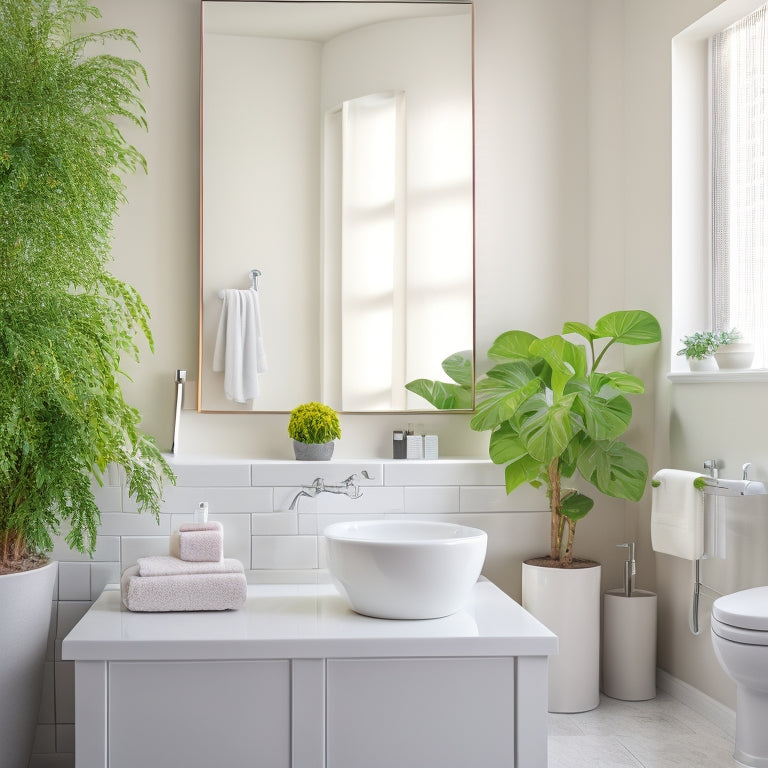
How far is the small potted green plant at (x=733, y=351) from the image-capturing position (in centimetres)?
276

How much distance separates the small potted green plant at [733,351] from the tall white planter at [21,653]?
217 centimetres

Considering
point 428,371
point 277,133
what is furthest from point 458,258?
point 277,133

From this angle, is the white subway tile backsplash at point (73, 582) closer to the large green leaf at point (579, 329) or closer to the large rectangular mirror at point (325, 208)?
the large rectangular mirror at point (325, 208)

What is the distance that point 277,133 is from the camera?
10.7 feet

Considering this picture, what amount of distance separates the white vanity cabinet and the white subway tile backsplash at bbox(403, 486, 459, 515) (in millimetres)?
725

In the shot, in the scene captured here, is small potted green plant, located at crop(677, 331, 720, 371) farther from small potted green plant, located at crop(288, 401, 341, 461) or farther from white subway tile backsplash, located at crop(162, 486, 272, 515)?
white subway tile backsplash, located at crop(162, 486, 272, 515)

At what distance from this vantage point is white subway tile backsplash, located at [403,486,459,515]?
119 inches

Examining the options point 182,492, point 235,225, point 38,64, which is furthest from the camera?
point 235,225

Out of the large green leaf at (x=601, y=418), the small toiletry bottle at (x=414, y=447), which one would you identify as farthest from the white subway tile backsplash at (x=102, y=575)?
the large green leaf at (x=601, y=418)

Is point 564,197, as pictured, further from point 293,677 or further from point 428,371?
point 293,677

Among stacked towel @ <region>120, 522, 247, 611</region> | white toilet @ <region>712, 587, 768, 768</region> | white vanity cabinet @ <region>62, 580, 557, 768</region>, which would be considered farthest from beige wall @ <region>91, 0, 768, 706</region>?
white vanity cabinet @ <region>62, 580, 557, 768</region>

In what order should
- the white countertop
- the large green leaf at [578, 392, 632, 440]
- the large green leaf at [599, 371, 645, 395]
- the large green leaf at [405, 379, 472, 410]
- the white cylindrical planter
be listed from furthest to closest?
the large green leaf at [405, 379, 472, 410] → the white cylindrical planter → the large green leaf at [599, 371, 645, 395] → the large green leaf at [578, 392, 632, 440] → the white countertop

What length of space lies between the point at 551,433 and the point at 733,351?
63cm

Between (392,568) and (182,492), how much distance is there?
0.90 m
